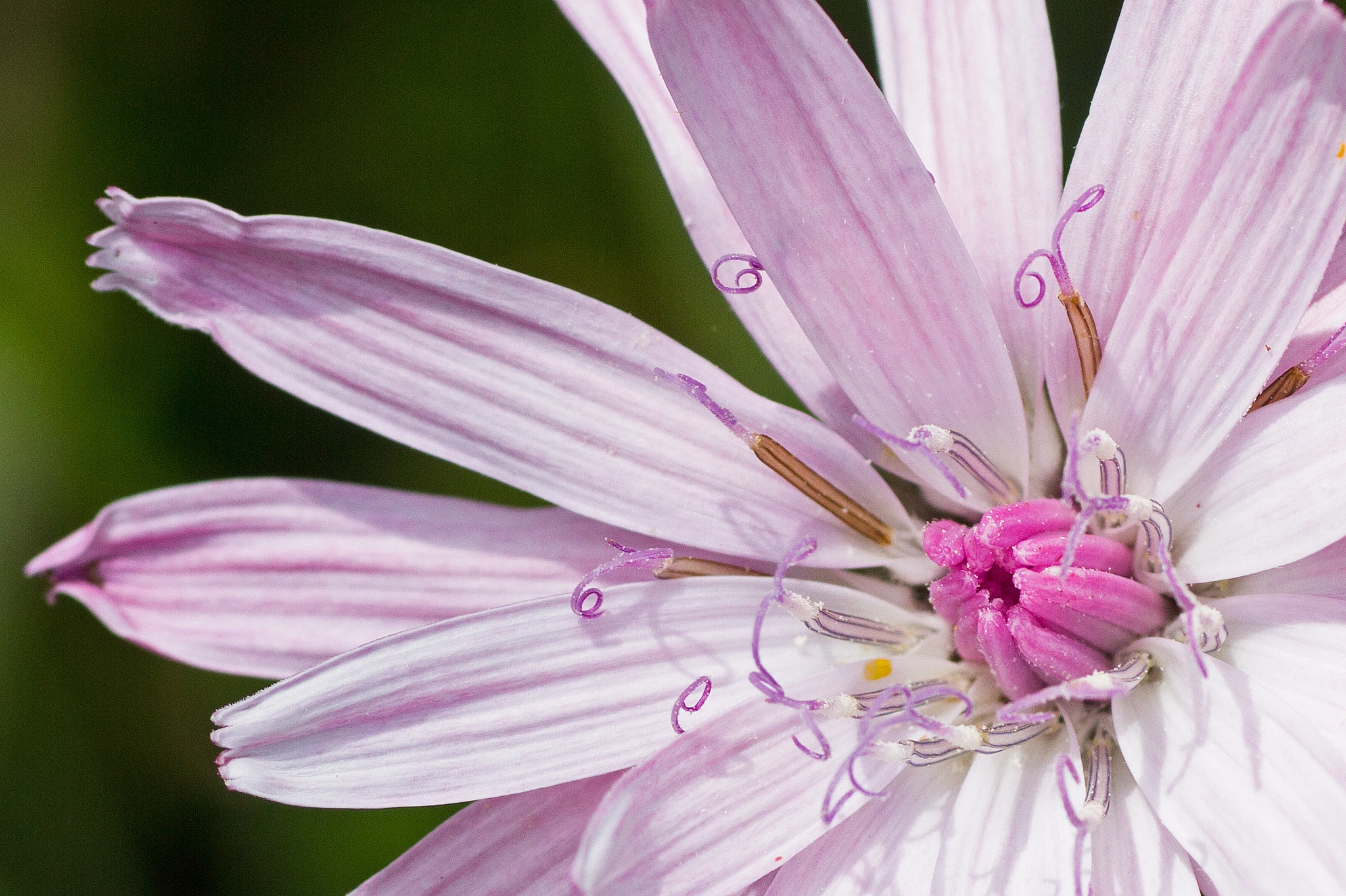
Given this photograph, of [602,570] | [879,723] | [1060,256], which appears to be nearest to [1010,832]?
[879,723]

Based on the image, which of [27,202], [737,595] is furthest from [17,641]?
[737,595]

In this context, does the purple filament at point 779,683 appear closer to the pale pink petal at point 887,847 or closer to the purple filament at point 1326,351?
the pale pink petal at point 887,847

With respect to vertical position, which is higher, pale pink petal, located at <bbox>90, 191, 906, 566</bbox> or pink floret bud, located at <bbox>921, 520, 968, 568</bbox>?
pale pink petal, located at <bbox>90, 191, 906, 566</bbox>

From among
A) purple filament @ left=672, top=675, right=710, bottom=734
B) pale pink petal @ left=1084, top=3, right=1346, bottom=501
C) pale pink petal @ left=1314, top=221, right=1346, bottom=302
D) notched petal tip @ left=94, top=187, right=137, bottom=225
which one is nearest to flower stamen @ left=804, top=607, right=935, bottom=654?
purple filament @ left=672, top=675, right=710, bottom=734

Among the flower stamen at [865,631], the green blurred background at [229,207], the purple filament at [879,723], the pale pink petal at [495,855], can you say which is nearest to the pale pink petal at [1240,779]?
the purple filament at [879,723]

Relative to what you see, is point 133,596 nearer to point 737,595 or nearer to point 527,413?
point 527,413

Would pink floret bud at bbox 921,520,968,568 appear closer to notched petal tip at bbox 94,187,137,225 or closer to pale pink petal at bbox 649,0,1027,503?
pale pink petal at bbox 649,0,1027,503

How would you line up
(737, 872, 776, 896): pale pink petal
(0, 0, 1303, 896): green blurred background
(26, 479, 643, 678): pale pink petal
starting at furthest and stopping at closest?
(0, 0, 1303, 896): green blurred background → (26, 479, 643, 678): pale pink petal → (737, 872, 776, 896): pale pink petal
